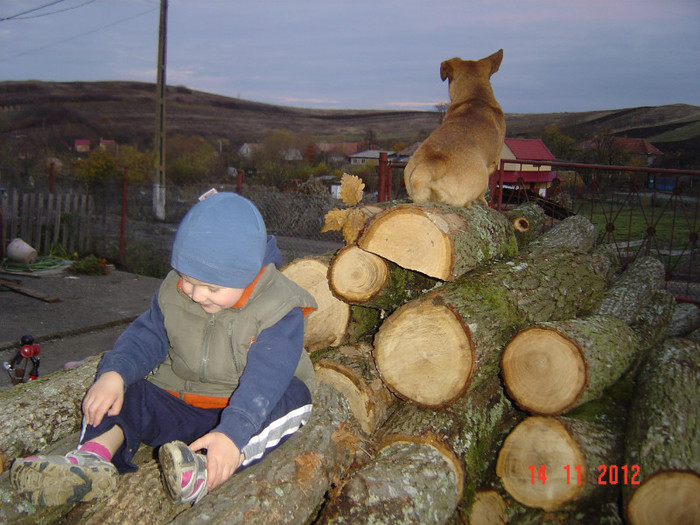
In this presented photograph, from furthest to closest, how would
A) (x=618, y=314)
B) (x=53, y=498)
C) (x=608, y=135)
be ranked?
(x=608, y=135) < (x=618, y=314) < (x=53, y=498)

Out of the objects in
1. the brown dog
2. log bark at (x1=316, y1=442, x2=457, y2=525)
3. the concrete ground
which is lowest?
the concrete ground

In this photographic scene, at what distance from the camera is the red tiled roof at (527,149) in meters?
10.6

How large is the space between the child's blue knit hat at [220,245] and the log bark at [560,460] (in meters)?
1.70

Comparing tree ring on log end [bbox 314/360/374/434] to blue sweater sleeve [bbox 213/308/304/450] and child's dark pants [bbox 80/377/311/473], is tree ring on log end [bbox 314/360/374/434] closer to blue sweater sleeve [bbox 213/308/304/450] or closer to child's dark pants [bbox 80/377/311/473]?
child's dark pants [bbox 80/377/311/473]

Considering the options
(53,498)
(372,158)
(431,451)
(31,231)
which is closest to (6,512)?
(53,498)

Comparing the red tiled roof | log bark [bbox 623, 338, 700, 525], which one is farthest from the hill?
log bark [bbox 623, 338, 700, 525]

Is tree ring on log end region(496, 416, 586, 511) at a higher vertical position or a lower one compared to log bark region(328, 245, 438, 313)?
lower

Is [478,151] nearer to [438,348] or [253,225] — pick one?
[438,348]

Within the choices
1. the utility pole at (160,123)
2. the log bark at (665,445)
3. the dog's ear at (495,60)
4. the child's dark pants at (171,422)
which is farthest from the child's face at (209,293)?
the utility pole at (160,123)

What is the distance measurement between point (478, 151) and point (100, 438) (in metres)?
3.26

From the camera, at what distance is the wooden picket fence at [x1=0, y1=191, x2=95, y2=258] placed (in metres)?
9.15

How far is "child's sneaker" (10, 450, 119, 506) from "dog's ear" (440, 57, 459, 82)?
15.4 feet

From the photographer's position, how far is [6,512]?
1629 millimetres

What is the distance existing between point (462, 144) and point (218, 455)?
304 cm
